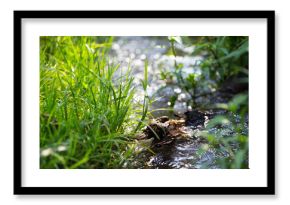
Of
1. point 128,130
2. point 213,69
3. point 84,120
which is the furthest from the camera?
point 213,69

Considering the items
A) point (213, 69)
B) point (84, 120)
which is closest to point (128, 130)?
point (84, 120)

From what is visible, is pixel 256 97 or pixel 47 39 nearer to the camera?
pixel 256 97

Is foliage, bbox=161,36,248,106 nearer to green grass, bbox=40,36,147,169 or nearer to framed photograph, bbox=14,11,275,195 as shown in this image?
green grass, bbox=40,36,147,169

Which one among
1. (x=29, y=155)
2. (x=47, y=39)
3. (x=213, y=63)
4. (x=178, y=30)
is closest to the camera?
(x=29, y=155)

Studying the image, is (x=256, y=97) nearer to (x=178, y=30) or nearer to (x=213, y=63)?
(x=178, y=30)

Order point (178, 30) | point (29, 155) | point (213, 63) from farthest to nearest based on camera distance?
point (213, 63)
point (178, 30)
point (29, 155)

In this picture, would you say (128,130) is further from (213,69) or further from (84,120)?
(213,69)

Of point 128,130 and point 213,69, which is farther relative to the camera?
point 213,69
